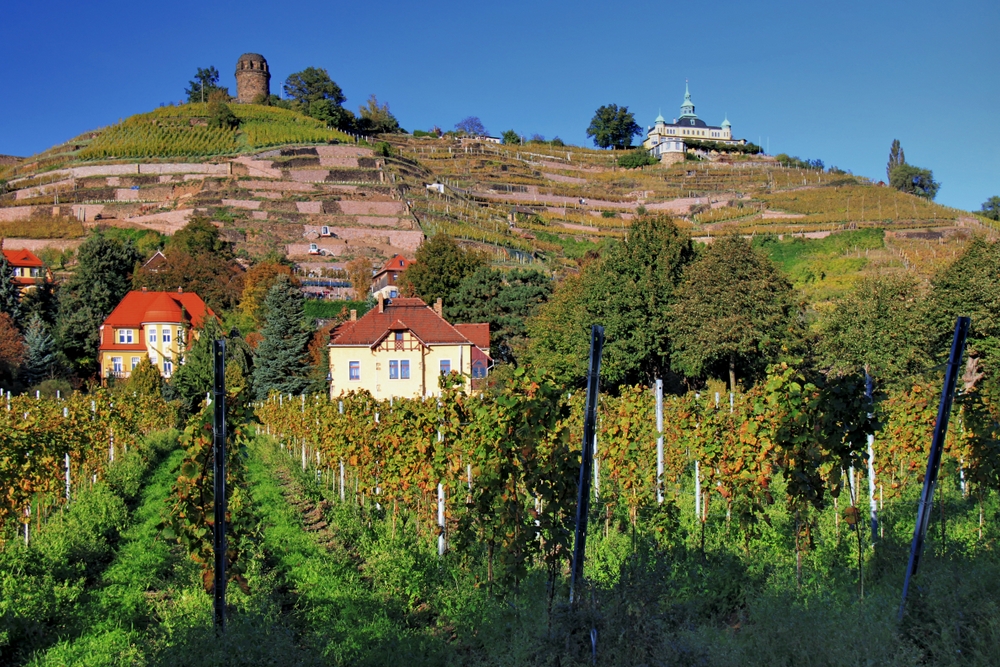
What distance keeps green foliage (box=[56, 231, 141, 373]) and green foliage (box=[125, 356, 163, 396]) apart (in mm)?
13930

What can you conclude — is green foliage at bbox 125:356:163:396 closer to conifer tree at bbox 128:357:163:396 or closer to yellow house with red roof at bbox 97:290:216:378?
conifer tree at bbox 128:357:163:396

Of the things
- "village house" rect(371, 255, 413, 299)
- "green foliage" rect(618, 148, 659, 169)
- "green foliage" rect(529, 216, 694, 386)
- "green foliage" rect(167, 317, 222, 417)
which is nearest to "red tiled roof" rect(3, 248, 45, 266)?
"village house" rect(371, 255, 413, 299)

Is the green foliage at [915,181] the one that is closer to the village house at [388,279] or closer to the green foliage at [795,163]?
the green foliage at [795,163]

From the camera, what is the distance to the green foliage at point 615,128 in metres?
136

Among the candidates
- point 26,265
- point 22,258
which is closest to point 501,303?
point 26,265

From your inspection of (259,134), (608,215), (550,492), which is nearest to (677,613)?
(550,492)

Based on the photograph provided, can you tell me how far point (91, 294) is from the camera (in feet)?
177

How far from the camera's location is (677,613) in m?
6.30

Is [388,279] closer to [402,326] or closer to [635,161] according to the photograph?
[402,326]

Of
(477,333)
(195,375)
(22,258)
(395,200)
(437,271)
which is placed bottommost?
(195,375)

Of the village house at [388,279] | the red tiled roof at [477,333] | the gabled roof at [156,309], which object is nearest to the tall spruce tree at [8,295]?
the gabled roof at [156,309]

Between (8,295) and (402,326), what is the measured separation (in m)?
26.2

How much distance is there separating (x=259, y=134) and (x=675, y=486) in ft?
299

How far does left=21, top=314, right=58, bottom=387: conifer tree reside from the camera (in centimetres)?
4241
